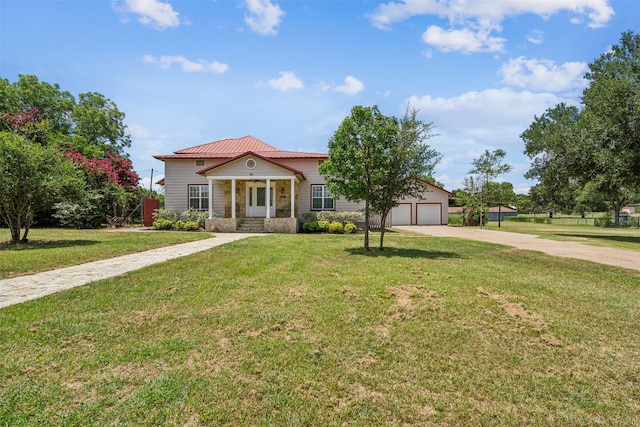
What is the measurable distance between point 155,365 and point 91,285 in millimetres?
3308

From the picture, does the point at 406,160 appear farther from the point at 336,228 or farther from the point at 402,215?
the point at 402,215

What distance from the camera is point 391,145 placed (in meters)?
9.71

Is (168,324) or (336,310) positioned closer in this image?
(168,324)

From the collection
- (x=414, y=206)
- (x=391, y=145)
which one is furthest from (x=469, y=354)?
(x=414, y=206)

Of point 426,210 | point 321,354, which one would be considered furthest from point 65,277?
point 426,210

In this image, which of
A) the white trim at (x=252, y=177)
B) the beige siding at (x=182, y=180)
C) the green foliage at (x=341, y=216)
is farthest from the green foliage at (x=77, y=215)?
the green foliage at (x=341, y=216)

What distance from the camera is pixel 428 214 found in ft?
107

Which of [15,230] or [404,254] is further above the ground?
[15,230]

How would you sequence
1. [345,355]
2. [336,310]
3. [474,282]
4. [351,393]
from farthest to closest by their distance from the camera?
[474,282]
[336,310]
[345,355]
[351,393]

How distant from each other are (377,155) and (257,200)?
41.0ft

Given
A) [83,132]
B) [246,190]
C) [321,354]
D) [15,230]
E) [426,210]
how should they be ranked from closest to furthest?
[321,354], [15,230], [246,190], [83,132], [426,210]

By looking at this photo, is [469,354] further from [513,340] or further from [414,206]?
[414,206]

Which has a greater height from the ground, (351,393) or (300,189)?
(300,189)

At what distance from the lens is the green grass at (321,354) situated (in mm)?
2439
